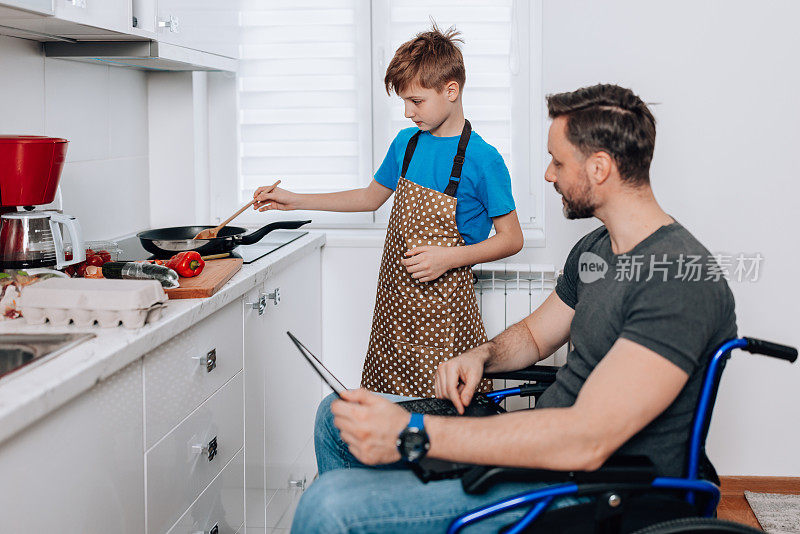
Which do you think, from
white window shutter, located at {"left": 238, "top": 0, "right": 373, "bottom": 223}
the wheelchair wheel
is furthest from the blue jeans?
white window shutter, located at {"left": 238, "top": 0, "right": 373, "bottom": 223}

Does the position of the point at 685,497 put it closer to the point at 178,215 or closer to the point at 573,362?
the point at 573,362

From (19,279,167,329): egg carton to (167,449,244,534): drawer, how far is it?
17.4 inches

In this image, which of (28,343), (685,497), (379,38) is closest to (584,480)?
(685,497)

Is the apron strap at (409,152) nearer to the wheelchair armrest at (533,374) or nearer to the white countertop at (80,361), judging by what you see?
the white countertop at (80,361)

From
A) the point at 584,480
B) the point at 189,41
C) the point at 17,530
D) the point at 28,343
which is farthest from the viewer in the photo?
the point at 189,41

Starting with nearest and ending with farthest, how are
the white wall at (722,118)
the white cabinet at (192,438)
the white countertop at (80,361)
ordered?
the white countertop at (80,361)
the white cabinet at (192,438)
the white wall at (722,118)

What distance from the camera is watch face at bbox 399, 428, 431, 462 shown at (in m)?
1.21

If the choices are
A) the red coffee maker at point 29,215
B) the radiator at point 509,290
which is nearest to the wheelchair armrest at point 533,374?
the red coffee maker at point 29,215

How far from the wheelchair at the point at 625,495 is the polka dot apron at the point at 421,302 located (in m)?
0.93

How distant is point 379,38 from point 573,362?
1.65 m

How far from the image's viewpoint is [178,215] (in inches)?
106

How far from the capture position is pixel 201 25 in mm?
2275

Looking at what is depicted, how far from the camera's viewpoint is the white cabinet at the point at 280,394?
208cm

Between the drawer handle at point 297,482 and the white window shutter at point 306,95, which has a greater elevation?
the white window shutter at point 306,95
